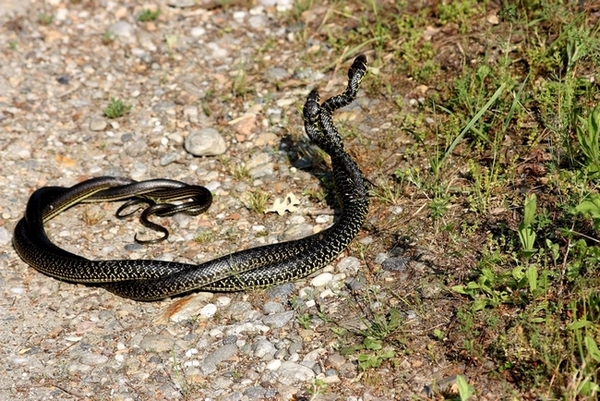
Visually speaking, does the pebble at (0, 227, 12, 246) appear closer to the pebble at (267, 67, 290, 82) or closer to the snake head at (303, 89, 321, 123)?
the snake head at (303, 89, 321, 123)

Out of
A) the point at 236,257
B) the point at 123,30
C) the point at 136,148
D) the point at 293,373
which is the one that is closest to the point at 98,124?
the point at 136,148

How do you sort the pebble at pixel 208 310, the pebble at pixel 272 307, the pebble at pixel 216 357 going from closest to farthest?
the pebble at pixel 216 357 < the pebble at pixel 272 307 < the pebble at pixel 208 310

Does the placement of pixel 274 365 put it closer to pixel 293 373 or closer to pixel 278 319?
pixel 293 373

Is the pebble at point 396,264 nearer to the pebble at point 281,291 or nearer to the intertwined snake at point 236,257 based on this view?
the intertwined snake at point 236,257

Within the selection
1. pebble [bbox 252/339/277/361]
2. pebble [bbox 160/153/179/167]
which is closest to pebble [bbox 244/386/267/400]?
pebble [bbox 252/339/277/361]

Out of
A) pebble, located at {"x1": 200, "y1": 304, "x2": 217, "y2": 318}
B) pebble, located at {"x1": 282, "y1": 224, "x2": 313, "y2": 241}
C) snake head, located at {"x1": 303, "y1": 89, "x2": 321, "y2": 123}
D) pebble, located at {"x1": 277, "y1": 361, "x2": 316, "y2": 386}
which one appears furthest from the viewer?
snake head, located at {"x1": 303, "y1": 89, "x2": 321, "y2": 123}

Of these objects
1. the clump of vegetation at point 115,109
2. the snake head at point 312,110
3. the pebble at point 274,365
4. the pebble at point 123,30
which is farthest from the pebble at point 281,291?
the pebble at point 123,30
